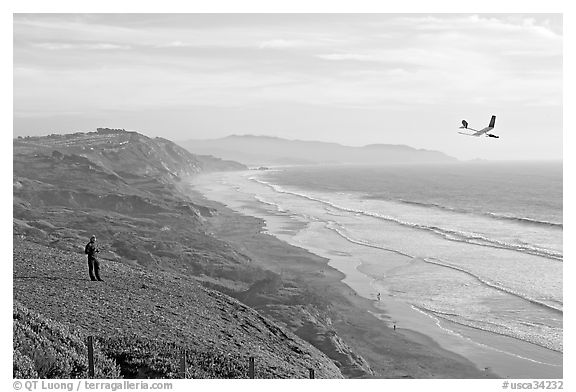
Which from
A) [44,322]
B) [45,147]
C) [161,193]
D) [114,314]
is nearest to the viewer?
[44,322]

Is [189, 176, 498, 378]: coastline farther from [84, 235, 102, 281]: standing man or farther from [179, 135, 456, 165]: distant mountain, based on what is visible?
[179, 135, 456, 165]: distant mountain

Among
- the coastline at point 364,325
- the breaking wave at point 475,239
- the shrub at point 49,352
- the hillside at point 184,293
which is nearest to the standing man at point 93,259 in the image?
the hillside at point 184,293

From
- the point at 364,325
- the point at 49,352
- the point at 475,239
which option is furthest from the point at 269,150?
the point at 49,352

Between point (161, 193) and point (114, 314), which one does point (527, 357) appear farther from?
point (161, 193)

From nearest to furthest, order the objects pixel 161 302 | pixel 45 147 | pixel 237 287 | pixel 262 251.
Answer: pixel 161 302 → pixel 237 287 → pixel 262 251 → pixel 45 147

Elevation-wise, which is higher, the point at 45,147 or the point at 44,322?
the point at 45,147

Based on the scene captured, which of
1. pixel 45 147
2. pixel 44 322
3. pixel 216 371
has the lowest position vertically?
pixel 216 371

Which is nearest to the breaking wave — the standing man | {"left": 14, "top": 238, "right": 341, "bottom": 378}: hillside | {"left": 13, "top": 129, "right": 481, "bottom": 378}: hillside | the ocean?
the ocean

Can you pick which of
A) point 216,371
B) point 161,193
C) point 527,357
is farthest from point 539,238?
point 216,371
